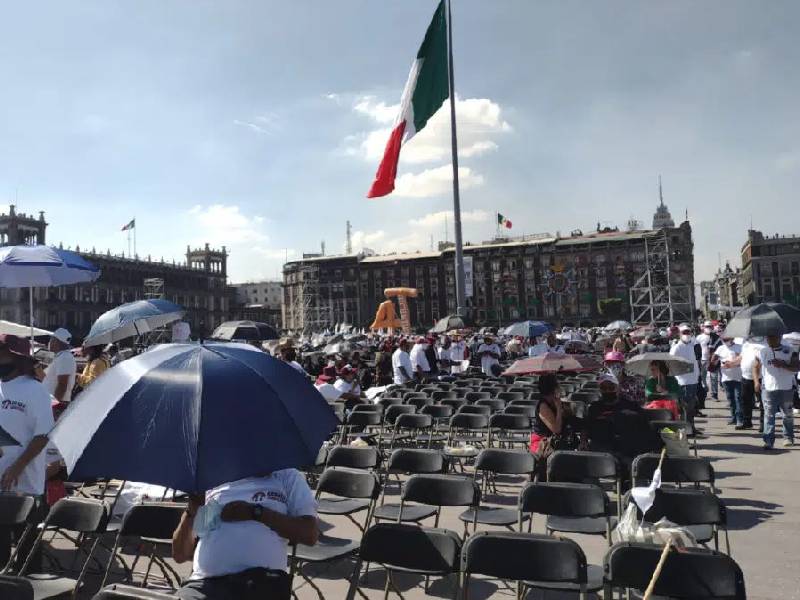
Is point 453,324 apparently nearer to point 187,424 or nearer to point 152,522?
point 152,522

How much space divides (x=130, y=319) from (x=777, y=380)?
10.1 meters

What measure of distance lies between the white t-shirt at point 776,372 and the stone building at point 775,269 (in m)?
112

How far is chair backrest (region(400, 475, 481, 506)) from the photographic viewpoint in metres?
5.08

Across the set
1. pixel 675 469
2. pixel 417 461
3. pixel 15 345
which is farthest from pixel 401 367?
pixel 15 345

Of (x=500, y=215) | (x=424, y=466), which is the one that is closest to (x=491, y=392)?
(x=424, y=466)

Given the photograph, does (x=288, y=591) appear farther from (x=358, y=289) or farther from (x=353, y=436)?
(x=358, y=289)

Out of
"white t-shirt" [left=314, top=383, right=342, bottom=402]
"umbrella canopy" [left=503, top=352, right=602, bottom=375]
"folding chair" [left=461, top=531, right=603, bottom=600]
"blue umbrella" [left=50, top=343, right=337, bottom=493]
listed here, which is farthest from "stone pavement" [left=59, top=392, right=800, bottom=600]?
"white t-shirt" [left=314, top=383, right=342, bottom=402]

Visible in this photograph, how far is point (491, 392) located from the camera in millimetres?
12484

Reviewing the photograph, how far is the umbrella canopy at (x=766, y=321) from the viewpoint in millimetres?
9703

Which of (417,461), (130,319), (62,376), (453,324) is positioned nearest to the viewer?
(417,461)

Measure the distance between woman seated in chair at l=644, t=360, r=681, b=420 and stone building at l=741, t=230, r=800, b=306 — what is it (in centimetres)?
11260

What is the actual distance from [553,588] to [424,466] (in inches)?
95.0

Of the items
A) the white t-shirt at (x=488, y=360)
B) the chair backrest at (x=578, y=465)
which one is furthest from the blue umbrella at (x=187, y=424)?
the white t-shirt at (x=488, y=360)

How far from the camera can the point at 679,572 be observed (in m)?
3.40
